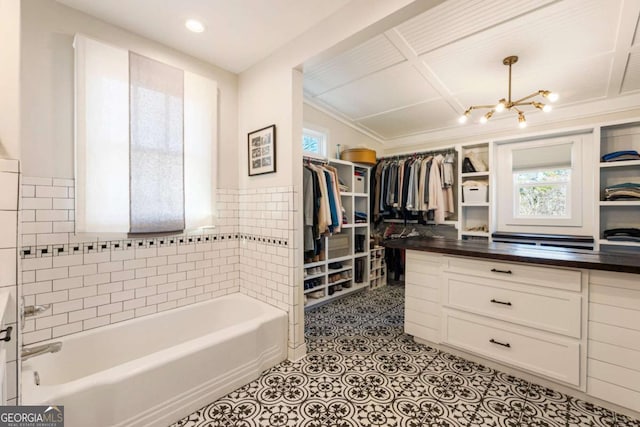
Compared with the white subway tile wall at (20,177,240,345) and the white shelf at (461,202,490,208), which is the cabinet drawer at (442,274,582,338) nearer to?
the white shelf at (461,202,490,208)

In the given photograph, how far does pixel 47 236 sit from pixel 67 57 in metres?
1.13

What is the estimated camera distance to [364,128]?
163 inches

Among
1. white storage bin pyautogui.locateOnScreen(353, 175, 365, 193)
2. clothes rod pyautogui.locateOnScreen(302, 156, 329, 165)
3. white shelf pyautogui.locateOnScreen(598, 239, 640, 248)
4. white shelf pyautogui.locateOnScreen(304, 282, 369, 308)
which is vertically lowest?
white shelf pyautogui.locateOnScreen(304, 282, 369, 308)

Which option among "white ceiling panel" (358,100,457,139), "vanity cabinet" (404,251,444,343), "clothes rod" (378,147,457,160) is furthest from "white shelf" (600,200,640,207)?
"vanity cabinet" (404,251,444,343)

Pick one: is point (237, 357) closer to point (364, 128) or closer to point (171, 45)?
point (171, 45)

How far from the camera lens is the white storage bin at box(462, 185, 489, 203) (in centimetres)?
346

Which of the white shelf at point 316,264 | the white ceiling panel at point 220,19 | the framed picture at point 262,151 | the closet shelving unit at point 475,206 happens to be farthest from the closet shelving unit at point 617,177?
the framed picture at point 262,151

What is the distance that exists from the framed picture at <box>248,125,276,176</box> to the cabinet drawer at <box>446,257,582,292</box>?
1610mm

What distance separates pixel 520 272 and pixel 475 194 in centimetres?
196

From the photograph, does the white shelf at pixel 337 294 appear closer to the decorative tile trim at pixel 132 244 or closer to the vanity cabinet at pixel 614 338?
the decorative tile trim at pixel 132 244

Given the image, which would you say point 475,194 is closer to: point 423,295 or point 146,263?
point 423,295

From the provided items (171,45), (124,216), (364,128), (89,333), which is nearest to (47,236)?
(124,216)

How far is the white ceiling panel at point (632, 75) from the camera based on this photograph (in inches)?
88.8

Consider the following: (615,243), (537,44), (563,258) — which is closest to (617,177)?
(615,243)
